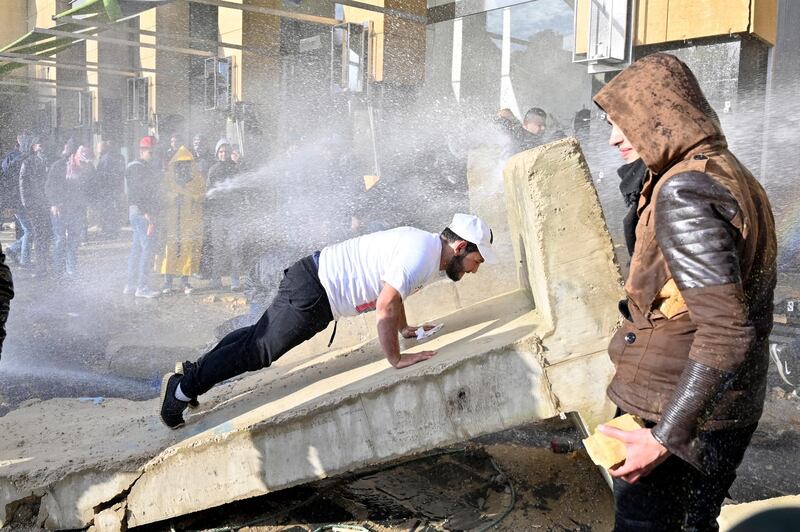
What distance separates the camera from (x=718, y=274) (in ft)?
5.71

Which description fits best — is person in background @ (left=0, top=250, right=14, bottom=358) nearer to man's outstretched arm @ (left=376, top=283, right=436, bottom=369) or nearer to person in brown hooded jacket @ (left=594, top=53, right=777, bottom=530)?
man's outstretched arm @ (left=376, top=283, right=436, bottom=369)

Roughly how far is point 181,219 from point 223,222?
1.91ft

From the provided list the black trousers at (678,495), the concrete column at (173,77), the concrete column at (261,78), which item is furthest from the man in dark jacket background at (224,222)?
the black trousers at (678,495)

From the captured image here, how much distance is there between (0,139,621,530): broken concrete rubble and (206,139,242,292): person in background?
6457mm

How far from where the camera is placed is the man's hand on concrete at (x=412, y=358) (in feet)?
12.0

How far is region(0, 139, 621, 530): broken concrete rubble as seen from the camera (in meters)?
3.14

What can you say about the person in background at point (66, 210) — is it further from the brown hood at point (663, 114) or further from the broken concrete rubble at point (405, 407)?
the brown hood at point (663, 114)

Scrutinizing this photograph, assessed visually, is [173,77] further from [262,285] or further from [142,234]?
[262,285]

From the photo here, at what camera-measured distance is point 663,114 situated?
1.95m

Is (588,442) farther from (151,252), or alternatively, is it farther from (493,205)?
(151,252)

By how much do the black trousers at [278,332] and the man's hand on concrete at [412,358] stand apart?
549 millimetres

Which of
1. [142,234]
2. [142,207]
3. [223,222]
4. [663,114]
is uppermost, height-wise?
[663,114]

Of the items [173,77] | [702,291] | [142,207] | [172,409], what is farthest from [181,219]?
[702,291]

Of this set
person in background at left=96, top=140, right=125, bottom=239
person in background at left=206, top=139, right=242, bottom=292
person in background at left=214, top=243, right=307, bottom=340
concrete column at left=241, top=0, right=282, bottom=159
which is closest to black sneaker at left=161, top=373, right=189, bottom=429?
person in background at left=214, top=243, right=307, bottom=340
